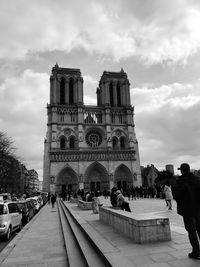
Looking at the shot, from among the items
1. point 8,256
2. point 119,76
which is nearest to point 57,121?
point 119,76

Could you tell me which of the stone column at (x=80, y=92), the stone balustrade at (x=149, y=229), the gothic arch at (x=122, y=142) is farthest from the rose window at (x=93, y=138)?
the stone balustrade at (x=149, y=229)

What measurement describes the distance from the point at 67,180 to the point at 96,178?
6237 millimetres

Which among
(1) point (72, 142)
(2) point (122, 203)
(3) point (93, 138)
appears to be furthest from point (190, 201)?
(3) point (93, 138)

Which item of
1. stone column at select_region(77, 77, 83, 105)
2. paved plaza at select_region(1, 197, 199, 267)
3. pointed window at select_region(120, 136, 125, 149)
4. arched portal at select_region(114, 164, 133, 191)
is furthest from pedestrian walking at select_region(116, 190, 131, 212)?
pointed window at select_region(120, 136, 125, 149)

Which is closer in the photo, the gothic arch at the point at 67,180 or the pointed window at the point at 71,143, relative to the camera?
the gothic arch at the point at 67,180

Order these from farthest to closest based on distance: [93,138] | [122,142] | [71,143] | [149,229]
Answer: [122,142] → [93,138] → [71,143] → [149,229]

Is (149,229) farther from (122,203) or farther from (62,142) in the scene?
(62,142)

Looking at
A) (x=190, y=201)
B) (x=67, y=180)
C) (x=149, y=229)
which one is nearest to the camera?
(x=190, y=201)

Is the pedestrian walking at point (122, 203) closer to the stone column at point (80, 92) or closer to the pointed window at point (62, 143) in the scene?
the pointed window at point (62, 143)

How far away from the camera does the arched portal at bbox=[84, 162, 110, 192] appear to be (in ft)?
162

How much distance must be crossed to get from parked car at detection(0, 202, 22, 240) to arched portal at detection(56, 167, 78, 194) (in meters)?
37.8

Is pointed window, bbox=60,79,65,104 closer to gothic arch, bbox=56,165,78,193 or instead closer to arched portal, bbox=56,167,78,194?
gothic arch, bbox=56,165,78,193

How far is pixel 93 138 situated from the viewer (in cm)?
5278

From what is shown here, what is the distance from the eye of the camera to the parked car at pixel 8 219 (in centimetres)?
836
